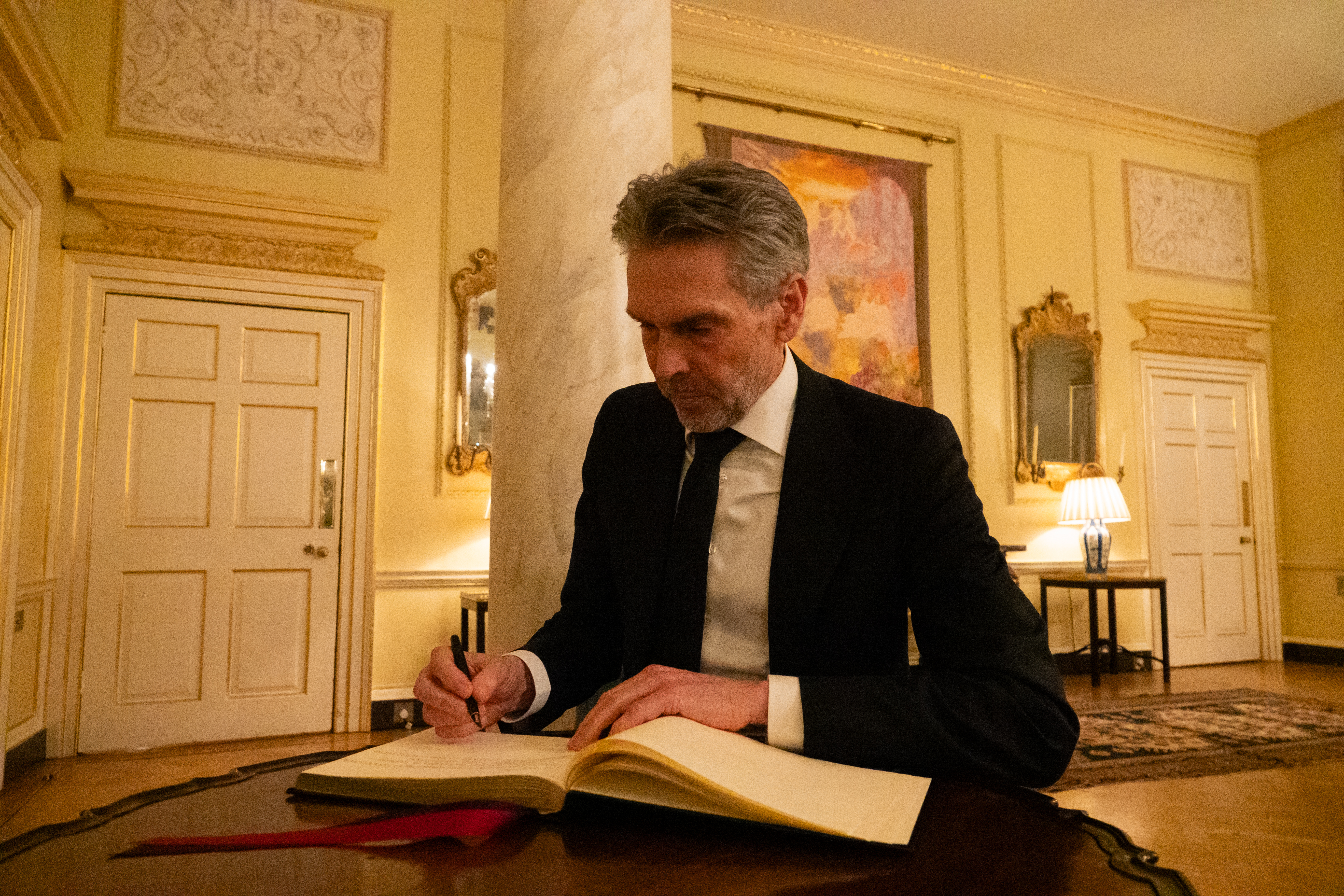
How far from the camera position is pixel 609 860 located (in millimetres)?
690

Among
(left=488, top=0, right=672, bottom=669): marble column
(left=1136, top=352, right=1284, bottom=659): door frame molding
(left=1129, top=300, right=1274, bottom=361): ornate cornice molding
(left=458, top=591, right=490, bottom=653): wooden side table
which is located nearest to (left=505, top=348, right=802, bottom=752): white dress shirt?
(left=488, top=0, right=672, bottom=669): marble column

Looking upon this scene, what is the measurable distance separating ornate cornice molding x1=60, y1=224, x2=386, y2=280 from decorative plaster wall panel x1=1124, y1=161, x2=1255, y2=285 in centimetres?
578

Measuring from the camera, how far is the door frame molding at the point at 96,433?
3.98m

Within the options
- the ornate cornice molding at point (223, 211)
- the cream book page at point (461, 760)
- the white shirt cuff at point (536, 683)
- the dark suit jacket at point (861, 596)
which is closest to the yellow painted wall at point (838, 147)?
the ornate cornice molding at point (223, 211)

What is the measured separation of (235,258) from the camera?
4387mm

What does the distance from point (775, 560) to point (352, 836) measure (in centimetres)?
66

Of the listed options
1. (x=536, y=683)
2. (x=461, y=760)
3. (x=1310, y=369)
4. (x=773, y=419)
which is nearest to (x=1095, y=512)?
(x=1310, y=369)

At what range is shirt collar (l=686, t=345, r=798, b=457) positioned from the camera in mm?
1303

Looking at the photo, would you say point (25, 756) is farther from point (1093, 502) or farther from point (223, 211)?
point (1093, 502)

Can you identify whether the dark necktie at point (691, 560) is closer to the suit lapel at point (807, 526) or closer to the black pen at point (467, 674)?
the suit lapel at point (807, 526)

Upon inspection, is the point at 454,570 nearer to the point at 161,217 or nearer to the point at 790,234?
the point at 161,217

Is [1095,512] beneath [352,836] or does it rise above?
above

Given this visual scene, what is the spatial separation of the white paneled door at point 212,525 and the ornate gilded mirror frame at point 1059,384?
4.62m

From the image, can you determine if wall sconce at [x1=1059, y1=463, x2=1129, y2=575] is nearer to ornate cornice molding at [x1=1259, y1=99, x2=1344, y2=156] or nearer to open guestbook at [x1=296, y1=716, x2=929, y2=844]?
ornate cornice molding at [x1=1259, y1=99, x2=1344, y2=156]
